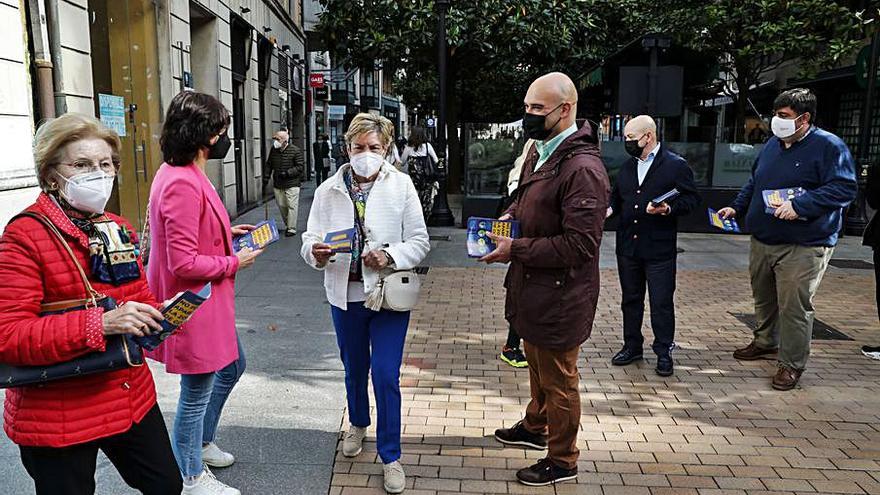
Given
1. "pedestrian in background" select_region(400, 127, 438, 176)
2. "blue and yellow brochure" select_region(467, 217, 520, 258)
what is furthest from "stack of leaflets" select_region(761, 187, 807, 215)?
"pedestrian in background" select_region(400, 127, 438, 176)

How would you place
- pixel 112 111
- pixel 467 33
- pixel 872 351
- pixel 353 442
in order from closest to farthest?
pixel 353 442, pixel 872 351, pixel 112 111, pixel 467 33

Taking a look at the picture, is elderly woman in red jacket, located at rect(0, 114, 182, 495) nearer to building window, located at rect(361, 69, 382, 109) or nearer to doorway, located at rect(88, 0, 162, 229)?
doorway, located at rect(88, 0, 162, 229)

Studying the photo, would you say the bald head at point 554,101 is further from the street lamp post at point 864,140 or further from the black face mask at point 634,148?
the street lamp post at point 864,140

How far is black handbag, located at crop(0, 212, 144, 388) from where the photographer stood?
1938mm

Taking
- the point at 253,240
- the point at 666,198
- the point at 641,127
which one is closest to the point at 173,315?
the point at 253,240

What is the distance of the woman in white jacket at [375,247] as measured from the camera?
10.9ft

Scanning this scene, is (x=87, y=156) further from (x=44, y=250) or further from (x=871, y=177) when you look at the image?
(x=871, y=177)

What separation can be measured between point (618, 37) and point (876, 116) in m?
6.92

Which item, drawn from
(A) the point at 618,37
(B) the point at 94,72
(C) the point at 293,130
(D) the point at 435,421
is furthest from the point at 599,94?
(D) the point at 435,421

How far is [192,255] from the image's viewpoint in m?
2.83

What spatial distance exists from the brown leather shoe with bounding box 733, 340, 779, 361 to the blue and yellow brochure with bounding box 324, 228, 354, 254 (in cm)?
392

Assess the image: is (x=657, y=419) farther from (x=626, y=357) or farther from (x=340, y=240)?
(x=340, y=240)

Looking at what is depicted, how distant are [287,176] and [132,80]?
2.75 meters

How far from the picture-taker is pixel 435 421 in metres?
4.22
